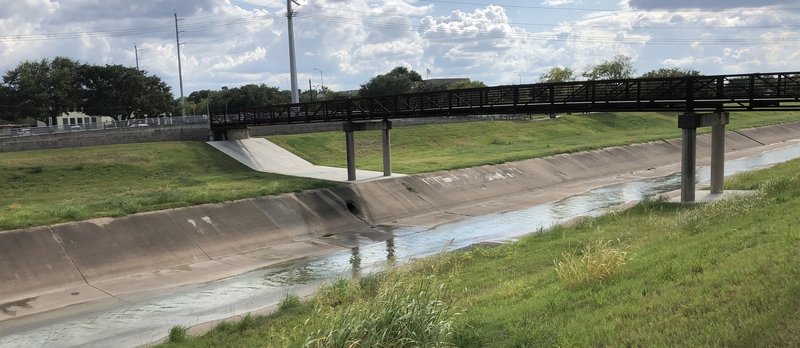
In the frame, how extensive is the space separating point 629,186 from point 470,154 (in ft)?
42.4

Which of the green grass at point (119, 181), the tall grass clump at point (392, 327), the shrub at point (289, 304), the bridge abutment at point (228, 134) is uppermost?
the bridge abutment at point (228, 134)

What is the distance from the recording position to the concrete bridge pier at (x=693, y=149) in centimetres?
2730

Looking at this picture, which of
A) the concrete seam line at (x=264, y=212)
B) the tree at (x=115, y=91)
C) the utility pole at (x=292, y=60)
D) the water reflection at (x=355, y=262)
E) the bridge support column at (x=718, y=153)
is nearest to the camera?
the water reflection at (x=355, y=262)

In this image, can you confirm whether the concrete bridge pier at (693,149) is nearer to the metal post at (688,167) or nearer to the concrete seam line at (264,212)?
the metal post at (688,167)

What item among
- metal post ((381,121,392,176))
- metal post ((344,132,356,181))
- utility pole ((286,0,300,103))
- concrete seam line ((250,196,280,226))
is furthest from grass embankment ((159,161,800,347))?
utility pole ((286,0,300,103))

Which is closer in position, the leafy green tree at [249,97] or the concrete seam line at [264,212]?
the concrete seam line at [264,212]

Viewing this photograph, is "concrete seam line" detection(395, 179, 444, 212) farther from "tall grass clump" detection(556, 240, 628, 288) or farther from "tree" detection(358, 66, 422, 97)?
"tree" detection(358, 66, 422, 97)

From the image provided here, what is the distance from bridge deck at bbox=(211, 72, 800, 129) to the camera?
25969 mm

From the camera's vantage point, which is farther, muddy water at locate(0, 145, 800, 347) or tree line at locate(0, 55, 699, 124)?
tree line at locate(0, 55, 699, 124)

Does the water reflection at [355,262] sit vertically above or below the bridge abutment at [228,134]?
below

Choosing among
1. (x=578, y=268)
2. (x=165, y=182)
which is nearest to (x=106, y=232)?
(x=165, y=182)

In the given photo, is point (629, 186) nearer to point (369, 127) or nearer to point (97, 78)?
point (369, 127)

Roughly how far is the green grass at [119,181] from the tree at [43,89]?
3843cm

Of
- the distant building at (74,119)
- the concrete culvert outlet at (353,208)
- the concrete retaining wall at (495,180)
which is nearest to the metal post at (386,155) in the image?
the concrete retaining wall at (495,180)
